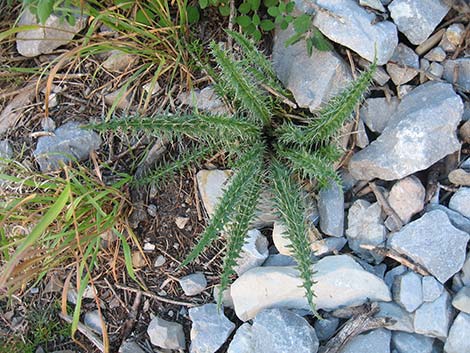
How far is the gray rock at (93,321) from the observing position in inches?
90.9

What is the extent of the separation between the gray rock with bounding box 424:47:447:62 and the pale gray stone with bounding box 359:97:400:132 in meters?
0.20

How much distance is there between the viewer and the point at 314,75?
220 cm

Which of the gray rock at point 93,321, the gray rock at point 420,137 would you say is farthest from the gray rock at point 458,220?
the gray rock at point 93,321

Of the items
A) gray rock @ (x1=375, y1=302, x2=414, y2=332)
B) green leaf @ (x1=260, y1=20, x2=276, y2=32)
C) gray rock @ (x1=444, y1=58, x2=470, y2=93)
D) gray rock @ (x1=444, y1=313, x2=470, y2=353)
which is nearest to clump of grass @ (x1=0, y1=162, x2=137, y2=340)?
green leaf @ (x1=260, y1=20, x2=276, y2=32)

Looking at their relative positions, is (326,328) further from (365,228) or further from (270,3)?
(270,3)

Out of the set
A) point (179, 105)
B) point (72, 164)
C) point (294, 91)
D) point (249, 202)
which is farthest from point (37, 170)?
point (294, 91)

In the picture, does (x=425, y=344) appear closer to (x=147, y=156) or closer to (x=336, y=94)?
(x=336, y=94)

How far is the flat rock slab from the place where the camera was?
2.05 m

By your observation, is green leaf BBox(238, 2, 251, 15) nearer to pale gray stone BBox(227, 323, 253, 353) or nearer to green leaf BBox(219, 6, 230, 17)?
green leaf BBox(219, 6, 230, 17)

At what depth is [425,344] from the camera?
201 centimetres

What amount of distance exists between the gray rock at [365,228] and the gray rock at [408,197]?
72 mm

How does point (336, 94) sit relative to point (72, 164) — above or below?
above

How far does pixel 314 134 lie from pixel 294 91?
0.24 meters

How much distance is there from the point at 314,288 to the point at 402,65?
866 mm
